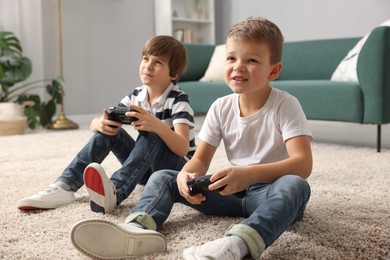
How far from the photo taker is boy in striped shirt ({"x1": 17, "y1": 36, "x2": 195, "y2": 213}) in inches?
54.4

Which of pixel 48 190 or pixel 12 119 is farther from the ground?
pixel 48 190

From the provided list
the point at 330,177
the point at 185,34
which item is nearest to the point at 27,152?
the point at 330,177

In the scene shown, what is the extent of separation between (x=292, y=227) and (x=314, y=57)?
8.17ft

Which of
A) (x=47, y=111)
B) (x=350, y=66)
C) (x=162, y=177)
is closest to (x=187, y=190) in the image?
(x=162, y=177)

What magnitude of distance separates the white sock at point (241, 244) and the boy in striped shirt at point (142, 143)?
1.63 feet

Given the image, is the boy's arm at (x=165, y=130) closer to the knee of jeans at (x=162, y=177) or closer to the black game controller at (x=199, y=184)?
the knee of jeans at (x=162, y=177)

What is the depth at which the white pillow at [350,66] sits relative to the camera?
2.94 metres

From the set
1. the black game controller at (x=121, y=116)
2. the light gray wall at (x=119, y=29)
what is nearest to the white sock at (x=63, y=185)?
the black game controller at (x=121, y=116)

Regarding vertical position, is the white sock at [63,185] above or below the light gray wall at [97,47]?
below

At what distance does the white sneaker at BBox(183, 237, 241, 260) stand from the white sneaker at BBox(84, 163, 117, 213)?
456 millimetres

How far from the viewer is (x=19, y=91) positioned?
417 centimetres

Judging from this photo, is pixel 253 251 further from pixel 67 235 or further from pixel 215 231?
pixel 67 235

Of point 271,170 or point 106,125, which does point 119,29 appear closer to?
point 106,125

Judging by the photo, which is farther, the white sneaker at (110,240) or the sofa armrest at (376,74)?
the sofa armrest at (376,74)
